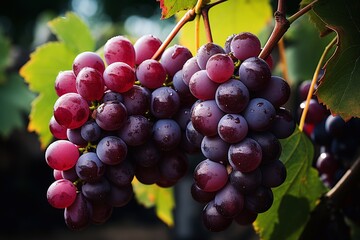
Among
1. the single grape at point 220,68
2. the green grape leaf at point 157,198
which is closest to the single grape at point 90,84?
the single grape at point 220,68

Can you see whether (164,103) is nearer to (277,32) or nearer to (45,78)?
(277,32)

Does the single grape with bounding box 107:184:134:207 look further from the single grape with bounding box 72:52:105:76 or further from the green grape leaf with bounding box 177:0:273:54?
the green grape leaf with bounding box 177:0:273:54

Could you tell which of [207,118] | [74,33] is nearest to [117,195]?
[207,118]

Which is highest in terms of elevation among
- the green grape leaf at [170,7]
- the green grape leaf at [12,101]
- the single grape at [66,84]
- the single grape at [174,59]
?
the green grape leaf at [170,7]

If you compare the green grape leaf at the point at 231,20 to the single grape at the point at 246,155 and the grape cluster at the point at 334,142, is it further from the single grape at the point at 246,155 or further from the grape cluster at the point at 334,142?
the single grape at the point at 246,155

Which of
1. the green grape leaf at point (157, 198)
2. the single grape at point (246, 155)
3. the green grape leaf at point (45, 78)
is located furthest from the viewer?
the green grape leaf at point (157, 198)

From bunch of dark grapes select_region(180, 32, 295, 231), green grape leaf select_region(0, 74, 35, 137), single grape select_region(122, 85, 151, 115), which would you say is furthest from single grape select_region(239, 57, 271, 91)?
green grape leaf select_region(0, 74, 35, 137)

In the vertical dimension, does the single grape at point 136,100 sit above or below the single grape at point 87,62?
below
